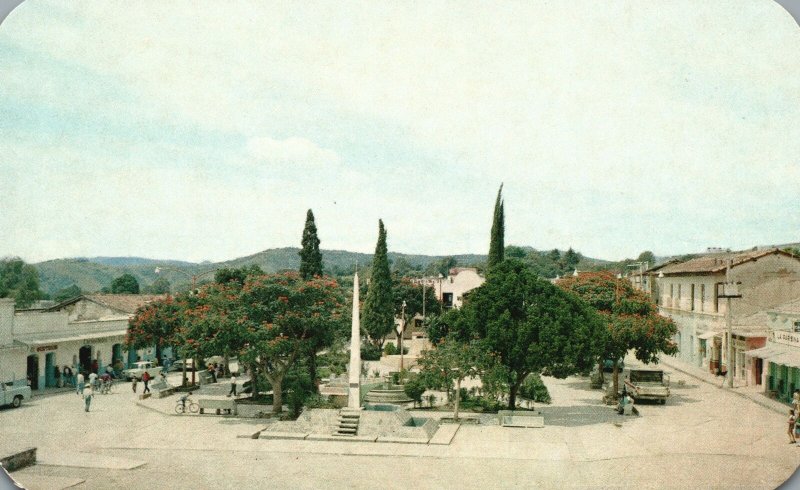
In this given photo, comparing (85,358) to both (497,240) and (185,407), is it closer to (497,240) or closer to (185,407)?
(185,407)

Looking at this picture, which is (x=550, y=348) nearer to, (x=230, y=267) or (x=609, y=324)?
(x=609, y=324)

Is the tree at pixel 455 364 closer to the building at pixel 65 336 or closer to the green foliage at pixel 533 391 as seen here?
the green foliage at pixel 533 391

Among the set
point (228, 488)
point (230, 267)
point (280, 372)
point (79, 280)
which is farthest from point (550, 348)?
point (79, 280)

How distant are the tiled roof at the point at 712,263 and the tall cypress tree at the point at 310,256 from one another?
45.9ft

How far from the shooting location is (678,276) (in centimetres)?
3148

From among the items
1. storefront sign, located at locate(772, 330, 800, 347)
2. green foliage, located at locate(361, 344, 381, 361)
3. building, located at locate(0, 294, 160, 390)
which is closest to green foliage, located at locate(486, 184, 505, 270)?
storefront sign, located at locate(772, 330, 800, 347)

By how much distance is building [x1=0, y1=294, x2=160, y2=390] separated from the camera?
21688 millimetres

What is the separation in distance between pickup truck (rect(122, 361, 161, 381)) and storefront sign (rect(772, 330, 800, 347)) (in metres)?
22.6

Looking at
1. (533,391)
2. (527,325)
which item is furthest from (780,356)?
(527,325)

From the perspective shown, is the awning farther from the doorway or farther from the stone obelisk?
the stone obelisk

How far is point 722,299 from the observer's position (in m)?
25.5

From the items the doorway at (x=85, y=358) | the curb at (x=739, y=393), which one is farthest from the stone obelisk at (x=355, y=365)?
the doorway at (x=85, y=358)

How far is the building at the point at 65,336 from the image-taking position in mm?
21688

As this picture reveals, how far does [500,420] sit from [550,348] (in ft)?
7.65
